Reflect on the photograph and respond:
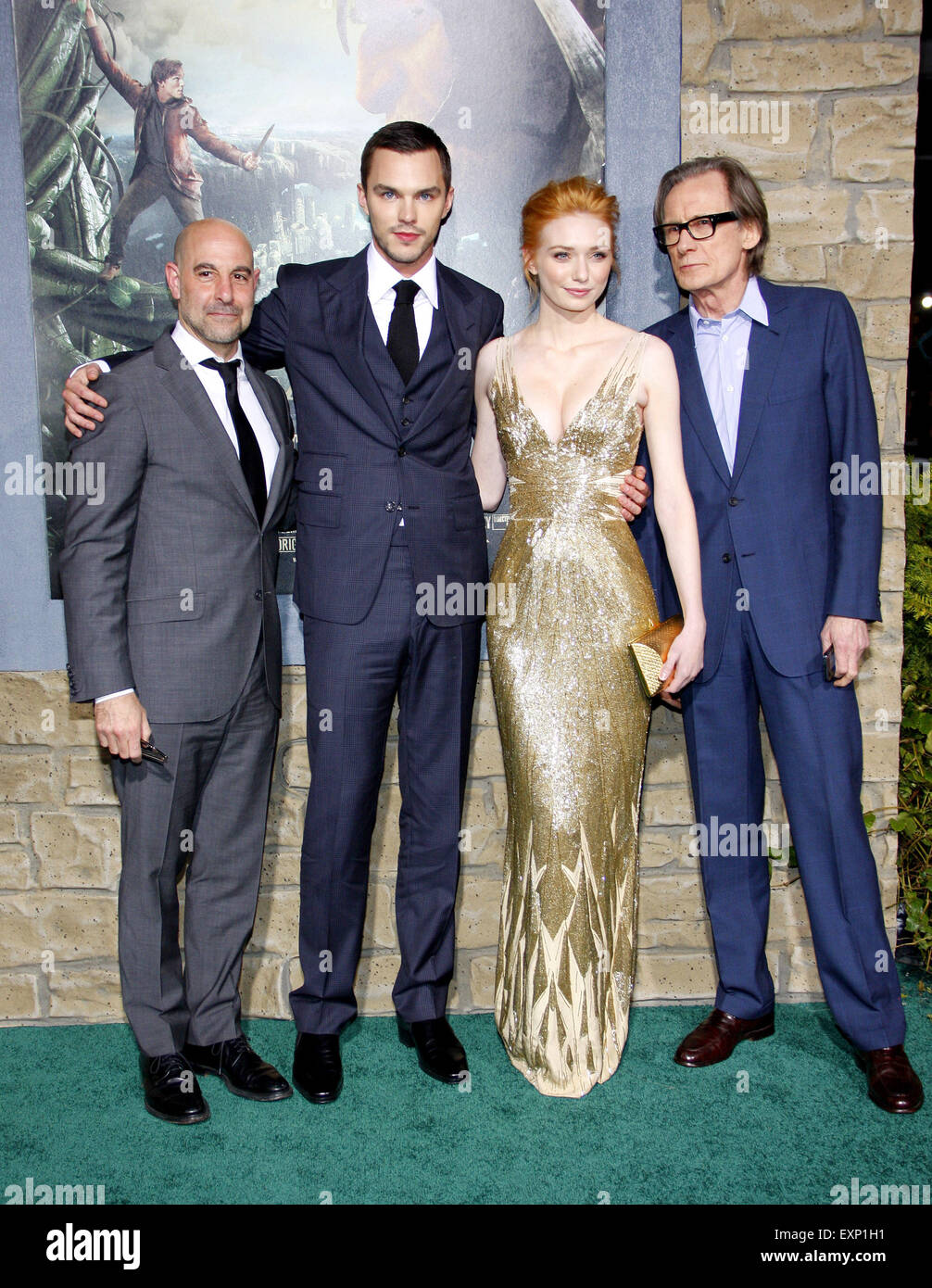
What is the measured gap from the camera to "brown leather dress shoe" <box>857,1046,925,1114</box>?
2883mm

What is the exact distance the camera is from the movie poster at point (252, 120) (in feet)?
10.6

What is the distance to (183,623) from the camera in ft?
9.30

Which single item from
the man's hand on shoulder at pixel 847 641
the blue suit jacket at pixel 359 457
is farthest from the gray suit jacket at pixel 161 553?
the man's hand on shoulder at pixel 847 641

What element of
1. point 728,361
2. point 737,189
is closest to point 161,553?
point 728,361

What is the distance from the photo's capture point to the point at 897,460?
3.39 metres

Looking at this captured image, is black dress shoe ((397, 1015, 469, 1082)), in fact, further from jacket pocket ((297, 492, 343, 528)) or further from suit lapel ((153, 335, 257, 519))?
suit lapel ((153, 335, 257, 519))

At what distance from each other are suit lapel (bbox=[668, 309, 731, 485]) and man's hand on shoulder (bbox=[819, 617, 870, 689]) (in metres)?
0.51

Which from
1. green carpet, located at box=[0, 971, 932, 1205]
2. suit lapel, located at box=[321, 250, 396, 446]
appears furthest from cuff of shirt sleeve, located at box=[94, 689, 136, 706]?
green carpet, located at box=[0, 971, 932, 1205]

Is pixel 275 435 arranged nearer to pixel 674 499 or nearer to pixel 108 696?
pixel 108 696

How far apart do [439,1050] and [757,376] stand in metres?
2.15

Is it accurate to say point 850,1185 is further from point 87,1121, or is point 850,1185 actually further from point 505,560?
point 87,1121
